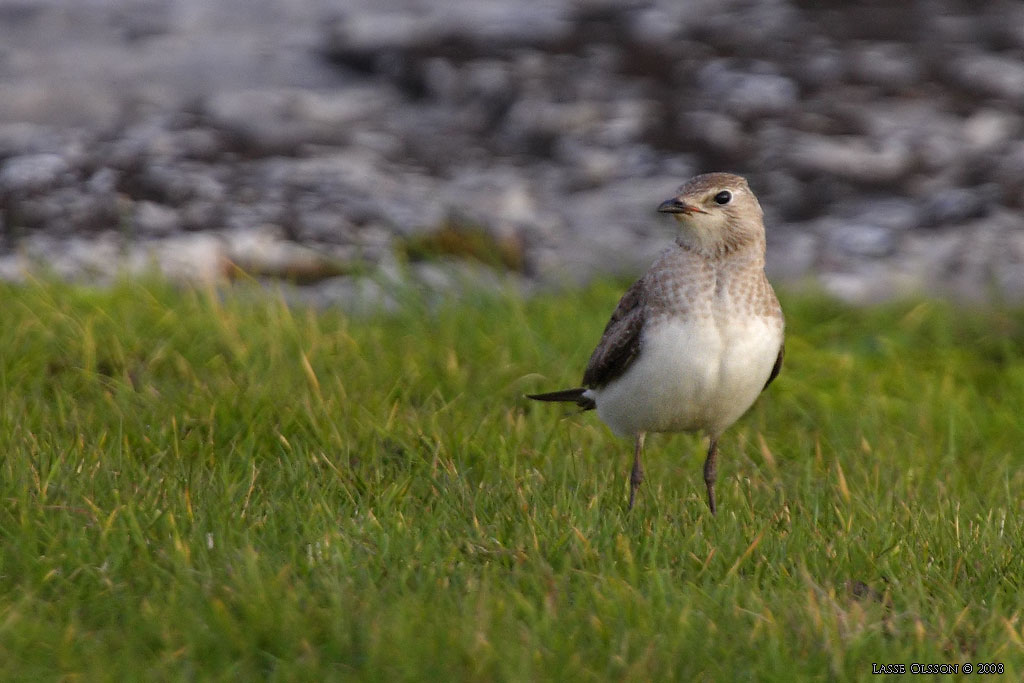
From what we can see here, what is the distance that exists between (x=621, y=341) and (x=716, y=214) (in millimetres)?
629

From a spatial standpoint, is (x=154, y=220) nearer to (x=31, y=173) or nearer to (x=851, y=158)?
(x=31, y=173)

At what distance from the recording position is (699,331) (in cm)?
477

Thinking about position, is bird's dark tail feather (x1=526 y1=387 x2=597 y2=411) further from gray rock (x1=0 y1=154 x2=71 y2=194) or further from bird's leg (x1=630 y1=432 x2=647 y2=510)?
gray rock (x1=0 y1=154 x2=71 y2=194)

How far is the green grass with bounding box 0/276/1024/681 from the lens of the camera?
136 inches

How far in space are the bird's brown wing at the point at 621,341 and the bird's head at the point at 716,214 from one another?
1.01 ft

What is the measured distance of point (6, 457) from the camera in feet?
14.8

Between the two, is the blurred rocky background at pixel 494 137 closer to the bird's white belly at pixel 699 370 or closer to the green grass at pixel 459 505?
the green grass at pixel 459 505

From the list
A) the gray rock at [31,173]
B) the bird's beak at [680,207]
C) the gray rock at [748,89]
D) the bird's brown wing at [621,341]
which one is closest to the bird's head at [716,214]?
the bird's beak at [680,207]

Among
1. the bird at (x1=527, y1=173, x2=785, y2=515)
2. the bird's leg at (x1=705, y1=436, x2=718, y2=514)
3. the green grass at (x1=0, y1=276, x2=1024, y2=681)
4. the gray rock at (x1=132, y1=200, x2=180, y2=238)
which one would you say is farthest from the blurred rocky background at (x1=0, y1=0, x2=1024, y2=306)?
the bird's leg at (x1=705, y1=436, x2=718, y2=514)

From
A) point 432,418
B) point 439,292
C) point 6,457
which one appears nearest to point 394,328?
point 439,292

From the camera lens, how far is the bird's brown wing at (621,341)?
5.04 metres

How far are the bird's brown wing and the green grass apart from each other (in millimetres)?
393

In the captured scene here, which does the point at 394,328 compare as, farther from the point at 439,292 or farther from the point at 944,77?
the point at 944,77

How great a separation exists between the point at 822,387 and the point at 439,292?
2148 millimetres
